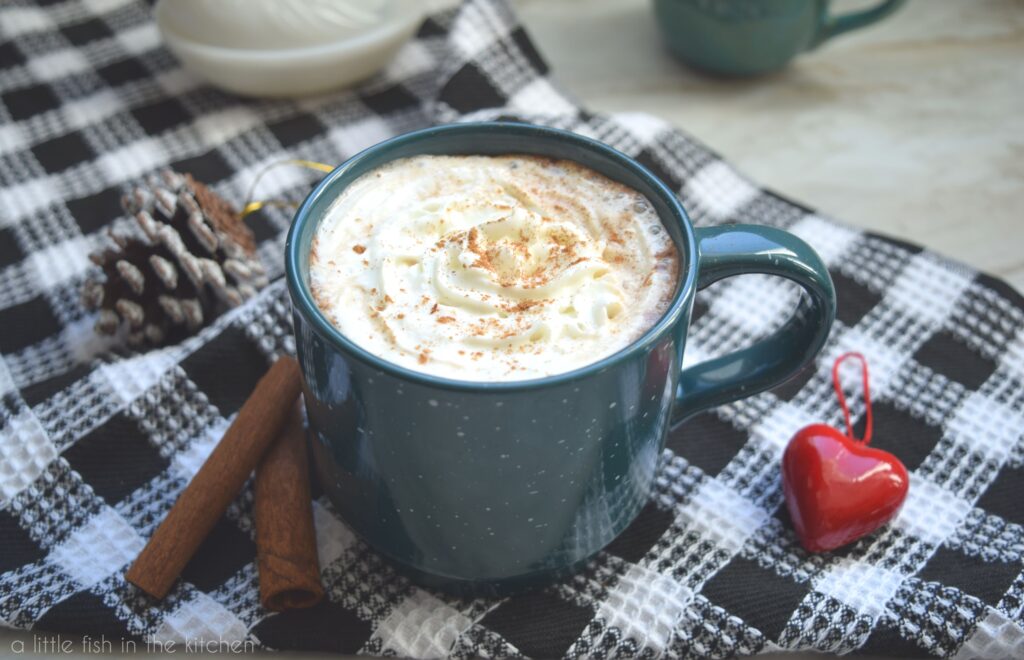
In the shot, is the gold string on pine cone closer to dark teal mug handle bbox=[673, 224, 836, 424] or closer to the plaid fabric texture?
the plaid fabric texture

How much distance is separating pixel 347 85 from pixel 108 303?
53cm

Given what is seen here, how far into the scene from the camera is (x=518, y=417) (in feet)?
2.26

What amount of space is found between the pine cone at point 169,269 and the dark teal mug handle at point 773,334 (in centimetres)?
50

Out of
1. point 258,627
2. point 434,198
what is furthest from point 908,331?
point 258,627

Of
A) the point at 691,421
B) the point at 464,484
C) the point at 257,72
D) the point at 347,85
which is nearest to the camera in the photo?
the point at 464,484

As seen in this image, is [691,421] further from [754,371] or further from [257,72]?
[257,72]

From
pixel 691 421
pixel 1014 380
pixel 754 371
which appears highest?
pixel 754 371

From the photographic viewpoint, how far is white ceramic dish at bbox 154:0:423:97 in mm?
1312

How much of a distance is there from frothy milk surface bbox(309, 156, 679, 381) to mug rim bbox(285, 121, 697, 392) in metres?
0.02

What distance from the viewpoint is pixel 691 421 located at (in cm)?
101

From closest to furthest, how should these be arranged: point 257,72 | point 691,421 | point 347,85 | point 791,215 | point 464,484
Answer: point 464,484 < point 691,421 < point 791,215 < point 257,72 < point 347,85

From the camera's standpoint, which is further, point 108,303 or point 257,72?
point 257,72

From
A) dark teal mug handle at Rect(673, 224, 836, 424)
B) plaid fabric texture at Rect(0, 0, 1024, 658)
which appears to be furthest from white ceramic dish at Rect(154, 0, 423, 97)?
dark teal mug handle at Rect(673, 224, 836, 424)

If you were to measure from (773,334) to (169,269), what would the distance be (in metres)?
0.61
